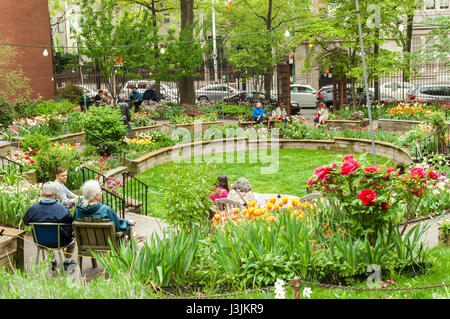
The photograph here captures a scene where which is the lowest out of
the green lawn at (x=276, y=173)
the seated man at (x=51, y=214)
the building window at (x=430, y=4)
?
the green lawn at (x=276, y=173)

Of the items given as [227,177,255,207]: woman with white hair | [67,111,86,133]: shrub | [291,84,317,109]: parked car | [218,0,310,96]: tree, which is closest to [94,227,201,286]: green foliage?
[227,177,255,207]: woman with white hair

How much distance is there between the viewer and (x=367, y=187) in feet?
20.8

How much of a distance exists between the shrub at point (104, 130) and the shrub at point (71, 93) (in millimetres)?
11272

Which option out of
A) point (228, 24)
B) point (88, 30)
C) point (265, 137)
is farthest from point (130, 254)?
point (228, 24)

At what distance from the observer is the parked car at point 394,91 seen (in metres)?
27.2

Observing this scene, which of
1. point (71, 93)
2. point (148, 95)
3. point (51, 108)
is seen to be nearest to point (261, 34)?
point (148, 95)

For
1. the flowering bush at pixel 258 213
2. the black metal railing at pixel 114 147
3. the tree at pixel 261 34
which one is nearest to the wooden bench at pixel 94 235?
the flowering bush at pixel 258 213

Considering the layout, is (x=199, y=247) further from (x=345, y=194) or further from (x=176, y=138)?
(x=176, y=138)

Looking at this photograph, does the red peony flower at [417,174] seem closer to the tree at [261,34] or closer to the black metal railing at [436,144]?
the black metal railing at [436,144]

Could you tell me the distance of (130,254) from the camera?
20.2ft

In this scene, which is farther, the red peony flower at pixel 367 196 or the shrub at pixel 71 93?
the shrub at pixel 71 93

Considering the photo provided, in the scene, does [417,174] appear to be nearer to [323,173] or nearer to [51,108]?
[323,173]

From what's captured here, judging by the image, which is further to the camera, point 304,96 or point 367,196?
point 304,96

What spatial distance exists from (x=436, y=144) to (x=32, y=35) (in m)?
20.6
